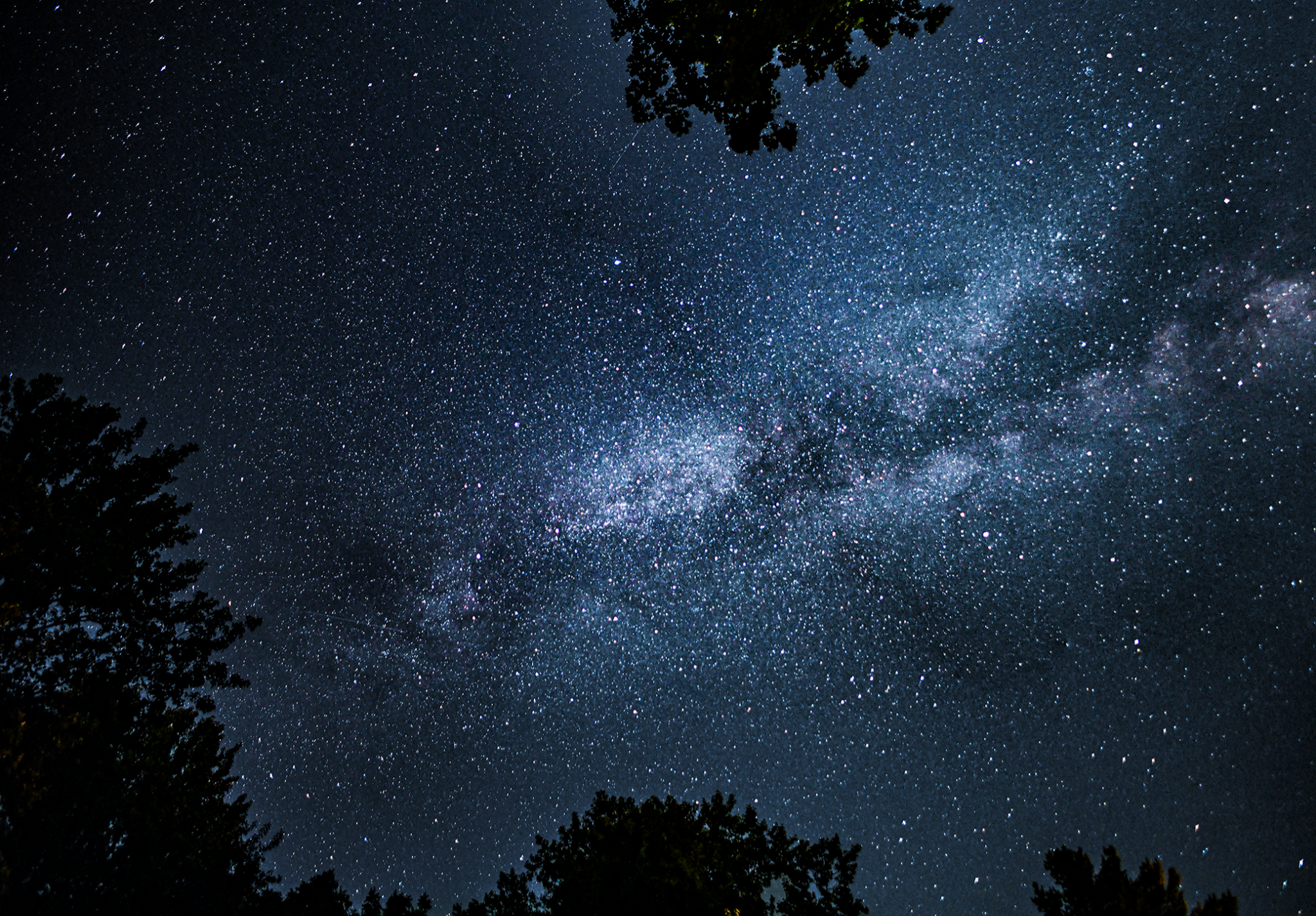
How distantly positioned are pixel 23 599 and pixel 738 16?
35.5 ft

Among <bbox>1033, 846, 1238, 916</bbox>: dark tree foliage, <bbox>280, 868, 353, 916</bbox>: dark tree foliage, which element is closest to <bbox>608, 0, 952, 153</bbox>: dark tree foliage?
<bbox>1033, 846, 1238, 916</bbox>: dark tree foliage

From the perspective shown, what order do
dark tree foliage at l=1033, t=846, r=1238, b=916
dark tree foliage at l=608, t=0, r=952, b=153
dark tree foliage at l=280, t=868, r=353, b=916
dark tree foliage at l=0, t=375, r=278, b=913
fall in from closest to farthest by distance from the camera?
dark tree foliage at l=608, t=0, r=952, b=153, dark tree foliage at l=0, t=375, r=278, b=913, dark tree foliage at l=1033, t=846, r=1238, b=916, dark tree foliage at l=280, t=868, r=353, b=916

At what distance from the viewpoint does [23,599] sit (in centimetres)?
682

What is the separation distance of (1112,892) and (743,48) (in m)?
13.1

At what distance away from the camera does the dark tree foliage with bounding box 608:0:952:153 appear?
5031mm

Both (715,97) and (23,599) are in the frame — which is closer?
(715,97)

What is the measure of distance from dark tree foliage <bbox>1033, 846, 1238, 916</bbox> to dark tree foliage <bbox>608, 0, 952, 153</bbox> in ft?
39.6

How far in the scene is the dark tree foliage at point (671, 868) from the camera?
1016cm

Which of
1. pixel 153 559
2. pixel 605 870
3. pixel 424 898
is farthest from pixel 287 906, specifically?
pixel 153 559

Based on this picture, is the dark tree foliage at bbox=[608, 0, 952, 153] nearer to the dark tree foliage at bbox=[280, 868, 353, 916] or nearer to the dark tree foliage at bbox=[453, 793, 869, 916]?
the dark tree foliage at bbox=[453, 793, 869, 916]

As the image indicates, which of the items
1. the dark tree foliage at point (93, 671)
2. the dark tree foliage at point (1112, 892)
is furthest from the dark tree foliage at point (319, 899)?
the dark tree foliage at point (1112, 892)

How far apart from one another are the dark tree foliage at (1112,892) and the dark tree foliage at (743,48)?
1207 centimetres

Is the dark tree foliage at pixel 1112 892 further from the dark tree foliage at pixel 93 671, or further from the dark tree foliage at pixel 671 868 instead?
the dark tree foliage at pixel 93 671

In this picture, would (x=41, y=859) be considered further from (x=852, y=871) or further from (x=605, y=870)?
(x=852, y=871)
